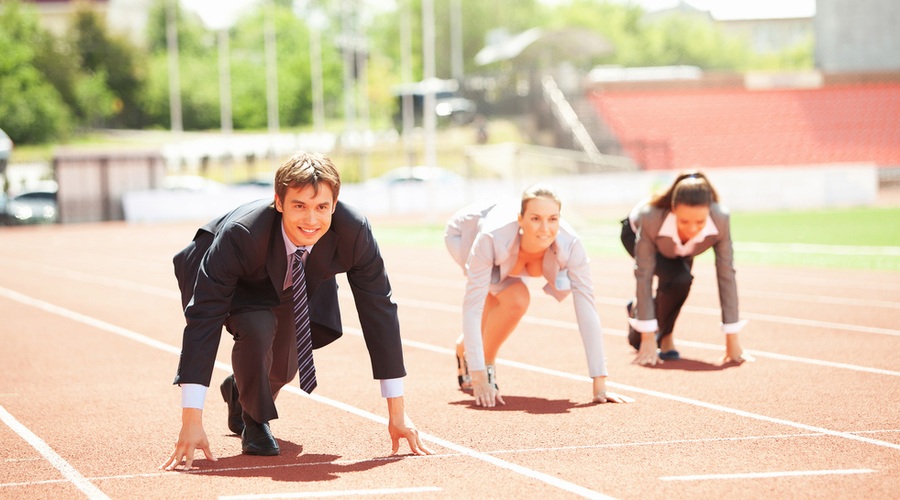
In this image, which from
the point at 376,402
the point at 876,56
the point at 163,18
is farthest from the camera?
the point at 163,18

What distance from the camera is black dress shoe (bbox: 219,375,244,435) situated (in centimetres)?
652

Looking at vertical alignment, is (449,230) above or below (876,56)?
below

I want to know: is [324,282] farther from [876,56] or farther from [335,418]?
[876,56]

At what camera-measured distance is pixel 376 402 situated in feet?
25.6

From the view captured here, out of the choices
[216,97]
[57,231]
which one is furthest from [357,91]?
[57,231]

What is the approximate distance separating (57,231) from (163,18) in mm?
64321

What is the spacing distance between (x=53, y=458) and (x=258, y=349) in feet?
4.14

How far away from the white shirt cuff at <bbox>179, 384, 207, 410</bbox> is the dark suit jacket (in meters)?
0.03

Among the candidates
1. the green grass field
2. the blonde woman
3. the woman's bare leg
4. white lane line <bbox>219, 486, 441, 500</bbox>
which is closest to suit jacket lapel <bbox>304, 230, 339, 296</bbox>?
white lane line <bbox>219, 486, 441, 500</bbox>

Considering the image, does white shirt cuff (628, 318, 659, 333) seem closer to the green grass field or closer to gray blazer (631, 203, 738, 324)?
gray blazer (631, 203, 738, 324)

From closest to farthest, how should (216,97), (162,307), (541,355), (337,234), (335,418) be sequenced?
(337,234) → (335,418) → (541,355) → (162,307) → (216,97)

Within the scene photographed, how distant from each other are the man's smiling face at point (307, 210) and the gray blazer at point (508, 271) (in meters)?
1.88

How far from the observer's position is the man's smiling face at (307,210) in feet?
17.8

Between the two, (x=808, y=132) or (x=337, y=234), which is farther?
(x=808, y=132)
